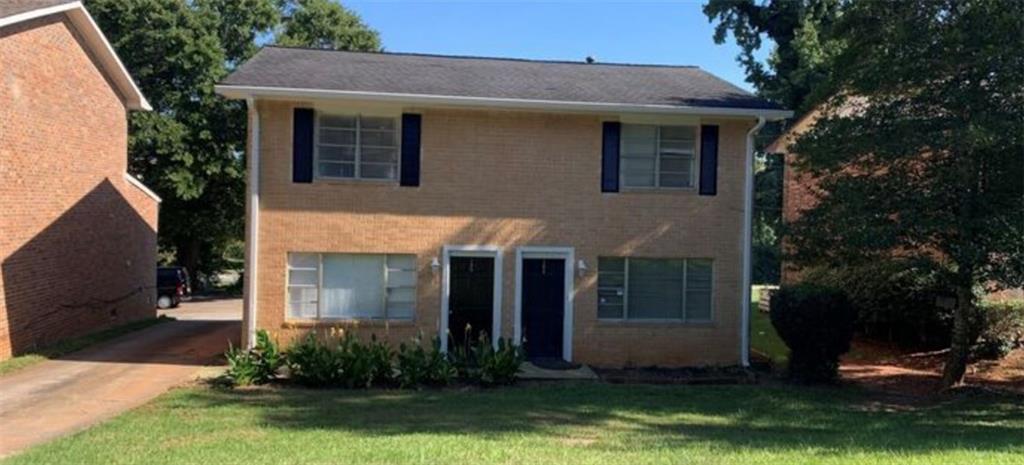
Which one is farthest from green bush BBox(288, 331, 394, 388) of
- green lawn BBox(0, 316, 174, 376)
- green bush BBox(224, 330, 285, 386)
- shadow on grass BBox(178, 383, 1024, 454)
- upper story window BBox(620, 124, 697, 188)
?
upper story window BBox(620, 124, 697, 188)

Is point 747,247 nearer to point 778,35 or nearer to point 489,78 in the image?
point 489,78

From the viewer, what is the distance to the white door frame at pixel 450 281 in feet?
48.7

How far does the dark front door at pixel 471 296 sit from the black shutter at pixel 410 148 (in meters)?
1.73

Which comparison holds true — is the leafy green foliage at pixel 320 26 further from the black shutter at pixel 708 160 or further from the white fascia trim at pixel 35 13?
the black shutter at pixel 708 160

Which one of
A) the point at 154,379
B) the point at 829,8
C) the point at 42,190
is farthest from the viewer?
the point at 829,8

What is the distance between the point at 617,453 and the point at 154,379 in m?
8.82

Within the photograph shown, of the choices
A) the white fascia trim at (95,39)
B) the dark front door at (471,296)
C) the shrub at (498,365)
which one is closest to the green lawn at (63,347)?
the white fascia trim at (95,39)

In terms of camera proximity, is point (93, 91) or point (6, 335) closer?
point (6, 335)

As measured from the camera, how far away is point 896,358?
17031mm

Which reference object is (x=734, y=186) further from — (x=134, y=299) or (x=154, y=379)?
(x=134, y=299)

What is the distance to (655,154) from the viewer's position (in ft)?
50.4

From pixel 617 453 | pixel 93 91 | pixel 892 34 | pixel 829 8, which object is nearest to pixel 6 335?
pixel 93 91

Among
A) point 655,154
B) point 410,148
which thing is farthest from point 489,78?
point 655,154

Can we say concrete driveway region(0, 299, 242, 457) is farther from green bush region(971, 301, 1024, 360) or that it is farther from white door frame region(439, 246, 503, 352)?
green bush region(971, 301, 1024, 360)
